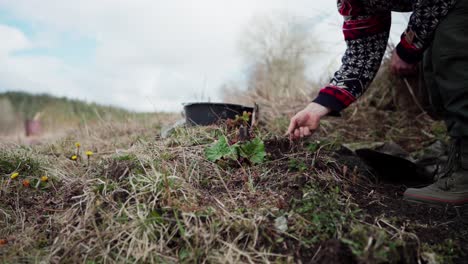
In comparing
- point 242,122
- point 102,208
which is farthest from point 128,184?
point 242,122

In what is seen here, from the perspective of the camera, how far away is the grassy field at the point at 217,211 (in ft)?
4.68

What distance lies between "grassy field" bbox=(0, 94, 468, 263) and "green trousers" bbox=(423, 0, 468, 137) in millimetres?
502

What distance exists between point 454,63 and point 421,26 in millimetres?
254

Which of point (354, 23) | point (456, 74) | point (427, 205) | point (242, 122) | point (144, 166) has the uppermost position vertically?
point (354, 23)

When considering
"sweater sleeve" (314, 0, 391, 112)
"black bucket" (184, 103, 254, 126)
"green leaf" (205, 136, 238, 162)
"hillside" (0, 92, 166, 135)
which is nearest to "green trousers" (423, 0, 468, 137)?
"sweater sleeve" (314, 0, 391, 112)

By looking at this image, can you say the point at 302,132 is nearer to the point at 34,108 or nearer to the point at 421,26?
the point at 421,26

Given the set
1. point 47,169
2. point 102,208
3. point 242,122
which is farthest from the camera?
point 242,122

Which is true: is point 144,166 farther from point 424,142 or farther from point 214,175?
point 424,142

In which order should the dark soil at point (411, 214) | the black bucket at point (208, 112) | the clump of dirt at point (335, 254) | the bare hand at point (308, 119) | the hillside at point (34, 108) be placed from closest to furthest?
the clump of dirt at point (335, 254), the dark soil at point (411, 214), the bare hand at point (308, 119), the black bucket at point (208, 112), the hillside at point (34, 108)

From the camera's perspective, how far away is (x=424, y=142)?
3371mm

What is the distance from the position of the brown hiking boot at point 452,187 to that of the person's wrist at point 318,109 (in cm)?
59

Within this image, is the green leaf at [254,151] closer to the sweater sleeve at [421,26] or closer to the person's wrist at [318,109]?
the person's wrist at [318,109]

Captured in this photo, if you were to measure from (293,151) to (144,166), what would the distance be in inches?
33.7

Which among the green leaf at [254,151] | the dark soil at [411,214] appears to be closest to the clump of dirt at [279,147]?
the green leaf at [254,151]
